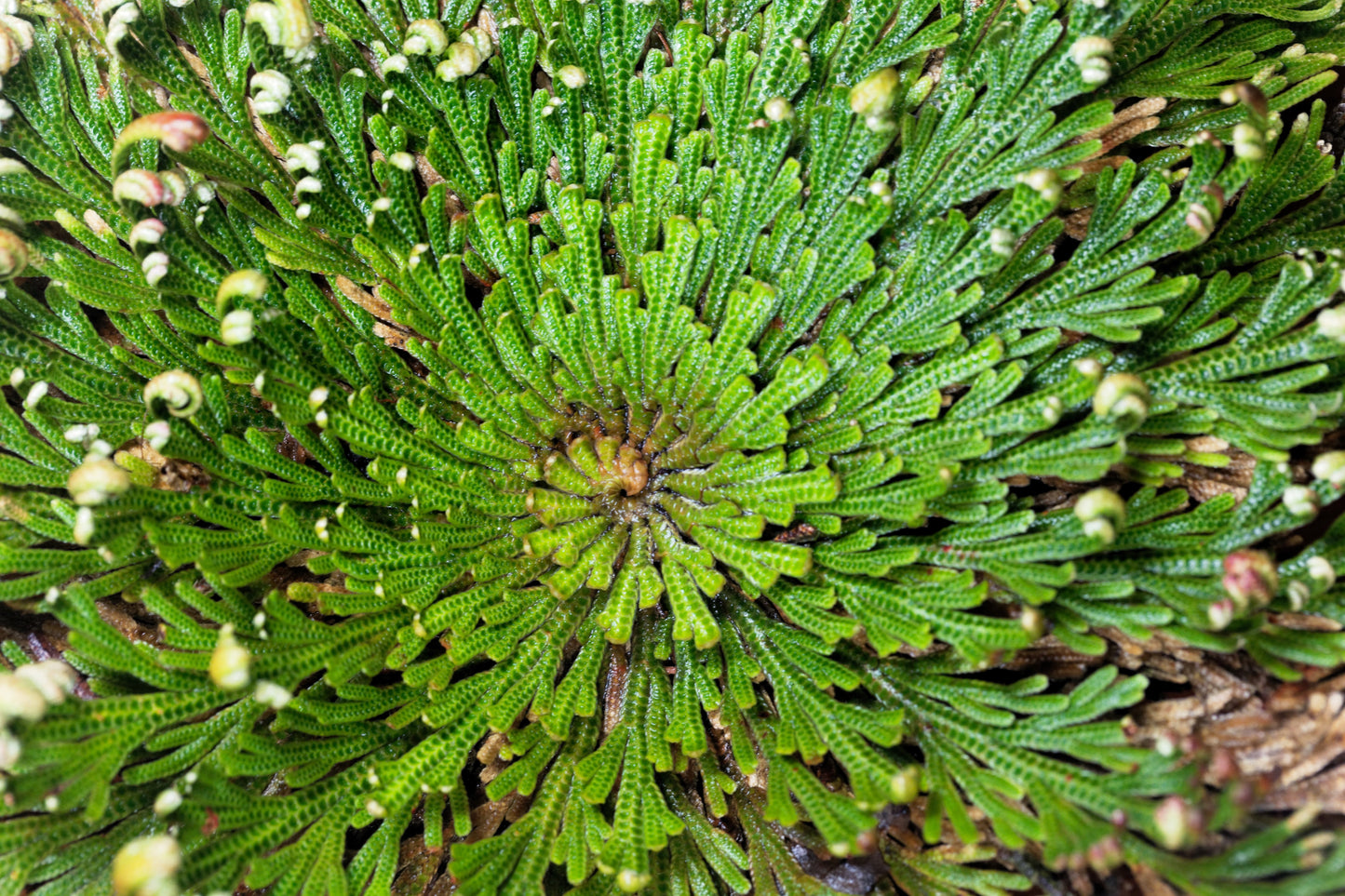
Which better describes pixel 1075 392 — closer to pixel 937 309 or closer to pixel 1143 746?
pixel 937 309

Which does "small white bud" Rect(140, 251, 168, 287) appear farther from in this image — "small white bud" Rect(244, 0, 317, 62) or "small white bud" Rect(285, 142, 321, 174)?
"small white bud" Rect(244, 0, 317, 62)

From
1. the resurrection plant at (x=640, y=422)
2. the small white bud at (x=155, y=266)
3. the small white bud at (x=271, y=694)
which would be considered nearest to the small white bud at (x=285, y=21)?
the resurrection plant at (x=640, y=422)

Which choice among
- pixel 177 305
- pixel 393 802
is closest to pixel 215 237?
pixel 177 305

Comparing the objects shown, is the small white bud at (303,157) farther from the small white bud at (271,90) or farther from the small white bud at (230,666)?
the small white bud at (230,666)

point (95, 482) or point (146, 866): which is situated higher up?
point (95, 482)

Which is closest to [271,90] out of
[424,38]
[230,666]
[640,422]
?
[424,38]

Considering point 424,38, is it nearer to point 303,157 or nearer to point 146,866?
point 303,157

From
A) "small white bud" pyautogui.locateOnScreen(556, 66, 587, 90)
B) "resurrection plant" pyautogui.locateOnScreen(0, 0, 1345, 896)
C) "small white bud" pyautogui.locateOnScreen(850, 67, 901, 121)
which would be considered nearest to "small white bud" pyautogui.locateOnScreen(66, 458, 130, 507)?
"resurrection plant" pyautogui.locateOnScreen(0, 0, 1345, 896)

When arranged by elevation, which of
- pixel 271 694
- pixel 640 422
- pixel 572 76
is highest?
pixel 572 76

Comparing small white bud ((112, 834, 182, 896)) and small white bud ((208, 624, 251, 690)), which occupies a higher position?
small white bud ((208, 624, 251, 690))
